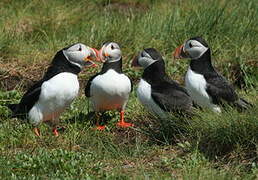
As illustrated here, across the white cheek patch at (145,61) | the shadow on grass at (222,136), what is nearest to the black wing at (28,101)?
the white cheek patch at (145,61)

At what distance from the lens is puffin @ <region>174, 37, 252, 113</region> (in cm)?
718

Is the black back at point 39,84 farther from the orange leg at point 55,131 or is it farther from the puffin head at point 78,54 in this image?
the orange leg at point 55,131

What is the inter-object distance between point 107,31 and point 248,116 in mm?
4132

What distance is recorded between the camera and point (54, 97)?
6824mm

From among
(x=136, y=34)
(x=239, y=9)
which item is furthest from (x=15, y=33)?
(x=239, y=9)

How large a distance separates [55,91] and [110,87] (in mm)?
705

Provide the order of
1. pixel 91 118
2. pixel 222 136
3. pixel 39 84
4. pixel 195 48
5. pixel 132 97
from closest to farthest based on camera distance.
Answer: pixel 222 136 < pixel 39 84 < pixel 195 48 < pixel 91 118 < pixel 132 97

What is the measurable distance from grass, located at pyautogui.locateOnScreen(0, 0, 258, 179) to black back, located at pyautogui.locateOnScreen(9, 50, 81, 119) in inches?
6.1

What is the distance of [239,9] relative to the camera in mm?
10148

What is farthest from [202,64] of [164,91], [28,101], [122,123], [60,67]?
[28,101]

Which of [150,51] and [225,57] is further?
[225,57]

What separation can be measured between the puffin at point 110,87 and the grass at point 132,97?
0.24 meters

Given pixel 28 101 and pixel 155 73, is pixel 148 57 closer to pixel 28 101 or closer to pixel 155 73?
pixel 155 73

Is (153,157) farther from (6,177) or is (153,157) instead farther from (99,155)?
(6,177)
